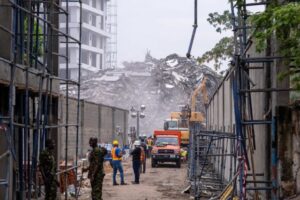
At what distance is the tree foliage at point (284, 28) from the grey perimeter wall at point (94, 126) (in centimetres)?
2011

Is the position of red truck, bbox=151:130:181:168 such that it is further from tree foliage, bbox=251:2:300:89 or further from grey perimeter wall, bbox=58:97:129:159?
tree foliage, bbox=251:2:300:89

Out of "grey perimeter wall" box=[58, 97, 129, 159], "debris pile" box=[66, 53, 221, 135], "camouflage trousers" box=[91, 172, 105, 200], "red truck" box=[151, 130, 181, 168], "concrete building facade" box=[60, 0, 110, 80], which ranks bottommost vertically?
"camouflage trousers" box=[91, 172, 105, 200]

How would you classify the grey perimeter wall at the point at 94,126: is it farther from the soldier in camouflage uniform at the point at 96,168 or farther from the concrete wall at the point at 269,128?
the concrete wall at the point at 269,128

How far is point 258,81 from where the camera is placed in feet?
43.4

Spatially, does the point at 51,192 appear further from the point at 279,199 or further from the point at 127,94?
the point at 127,94

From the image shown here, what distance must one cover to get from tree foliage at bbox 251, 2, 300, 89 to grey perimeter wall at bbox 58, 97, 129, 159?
20.1 meters

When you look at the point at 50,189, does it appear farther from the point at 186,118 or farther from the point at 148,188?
the point at 186,118

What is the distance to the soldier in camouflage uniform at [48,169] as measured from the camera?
12.5 m

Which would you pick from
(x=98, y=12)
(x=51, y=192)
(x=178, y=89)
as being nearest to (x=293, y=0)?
(x=51, y=192)

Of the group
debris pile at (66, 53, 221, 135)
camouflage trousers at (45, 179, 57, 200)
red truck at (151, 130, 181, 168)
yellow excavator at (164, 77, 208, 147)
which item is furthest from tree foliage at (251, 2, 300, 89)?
debris pile at (66, 53, 221, 135)

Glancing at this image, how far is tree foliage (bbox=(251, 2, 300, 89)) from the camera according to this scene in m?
7.73

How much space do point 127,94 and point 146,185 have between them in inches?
1946

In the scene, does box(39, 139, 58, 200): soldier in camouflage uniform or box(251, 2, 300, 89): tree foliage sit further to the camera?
box(39, 139, 58, 200): soldier in camouflage uniform

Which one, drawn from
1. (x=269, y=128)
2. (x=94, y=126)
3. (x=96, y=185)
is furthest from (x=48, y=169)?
(x=94, y=126)
